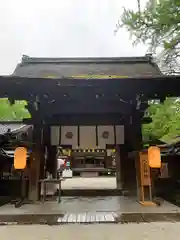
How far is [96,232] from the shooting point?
3881 millimetres

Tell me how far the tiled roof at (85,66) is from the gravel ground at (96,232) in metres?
5.69

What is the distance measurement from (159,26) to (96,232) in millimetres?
5602

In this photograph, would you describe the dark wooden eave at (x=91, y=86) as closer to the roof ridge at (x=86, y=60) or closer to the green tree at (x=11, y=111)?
the roof ridge at (x=86, y=60)

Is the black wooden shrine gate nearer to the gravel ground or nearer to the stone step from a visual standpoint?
the stone step

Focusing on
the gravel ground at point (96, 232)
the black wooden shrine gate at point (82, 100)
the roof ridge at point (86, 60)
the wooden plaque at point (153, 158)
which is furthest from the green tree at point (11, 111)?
the gravel ground at point (96, 232)

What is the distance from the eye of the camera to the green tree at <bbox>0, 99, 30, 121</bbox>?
56.7ft

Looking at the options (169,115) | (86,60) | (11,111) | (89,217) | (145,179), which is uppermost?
(86,60)

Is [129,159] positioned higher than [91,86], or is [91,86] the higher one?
[91,86]

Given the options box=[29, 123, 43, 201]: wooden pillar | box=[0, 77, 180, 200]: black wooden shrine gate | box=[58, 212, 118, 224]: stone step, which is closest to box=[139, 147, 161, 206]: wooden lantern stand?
box=[0, 77, 180, 200]: black wooden shrine gate

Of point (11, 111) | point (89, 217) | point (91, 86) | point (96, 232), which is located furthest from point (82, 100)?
point (11, 111)

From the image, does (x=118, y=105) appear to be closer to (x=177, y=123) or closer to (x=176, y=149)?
(x=176, y=149)

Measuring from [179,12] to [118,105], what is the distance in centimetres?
305

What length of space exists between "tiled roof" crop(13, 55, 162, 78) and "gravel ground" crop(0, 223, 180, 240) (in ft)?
18.7

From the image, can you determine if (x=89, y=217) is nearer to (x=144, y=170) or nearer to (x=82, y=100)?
(x=144, y=170)
